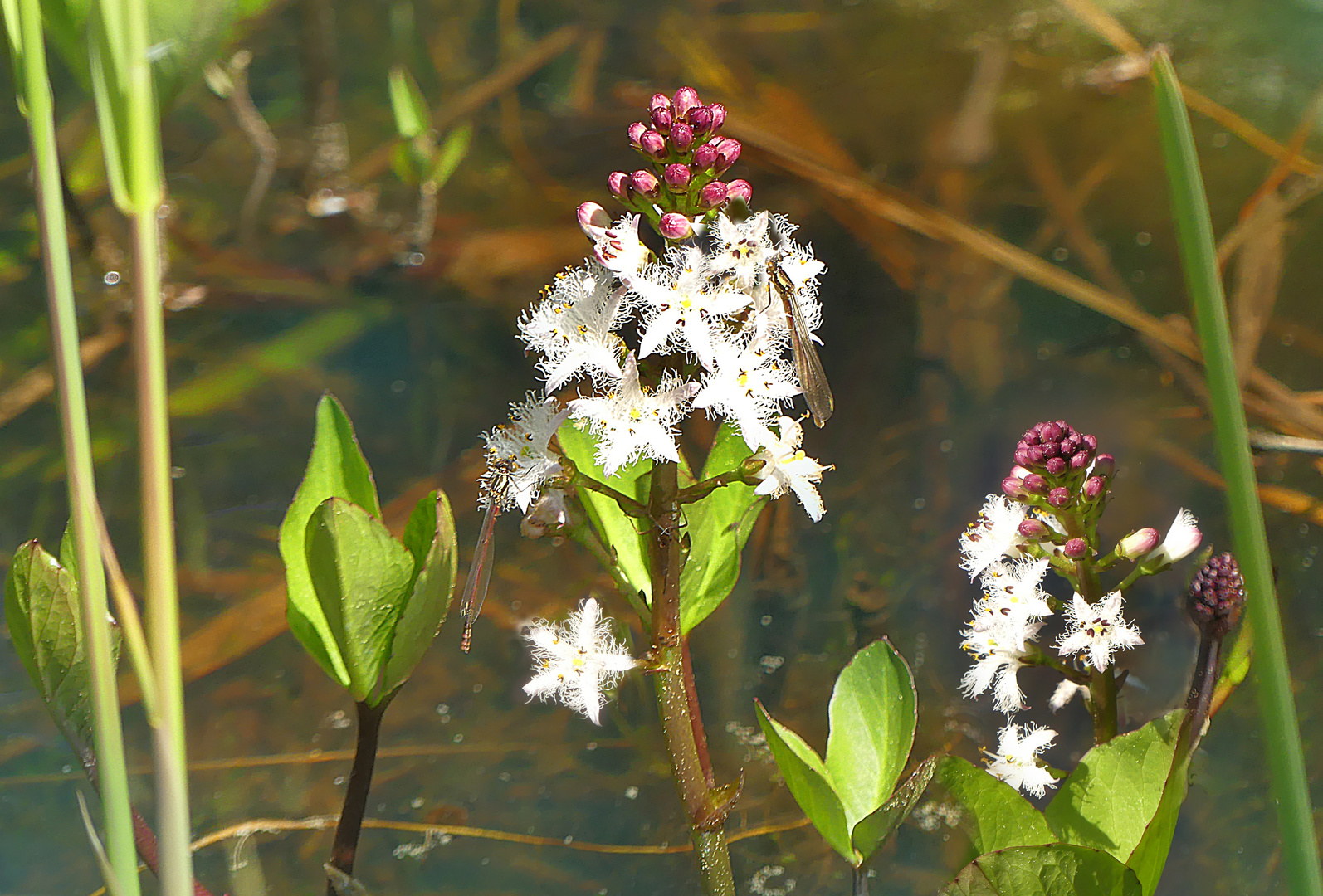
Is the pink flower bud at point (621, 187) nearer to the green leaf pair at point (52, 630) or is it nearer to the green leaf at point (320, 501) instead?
the green leaf at point (320, 501)

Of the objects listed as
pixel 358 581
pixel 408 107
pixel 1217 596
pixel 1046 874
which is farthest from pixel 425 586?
pixel 408 107

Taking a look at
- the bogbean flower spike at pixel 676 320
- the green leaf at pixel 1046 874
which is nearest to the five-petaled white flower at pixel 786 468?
the bogbean flower spike at pixel 676 320

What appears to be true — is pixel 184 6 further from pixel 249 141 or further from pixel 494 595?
pixel 494 595

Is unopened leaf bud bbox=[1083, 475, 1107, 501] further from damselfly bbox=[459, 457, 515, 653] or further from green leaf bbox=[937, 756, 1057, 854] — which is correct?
damselfly bbox=[459, 457, 515, 653]

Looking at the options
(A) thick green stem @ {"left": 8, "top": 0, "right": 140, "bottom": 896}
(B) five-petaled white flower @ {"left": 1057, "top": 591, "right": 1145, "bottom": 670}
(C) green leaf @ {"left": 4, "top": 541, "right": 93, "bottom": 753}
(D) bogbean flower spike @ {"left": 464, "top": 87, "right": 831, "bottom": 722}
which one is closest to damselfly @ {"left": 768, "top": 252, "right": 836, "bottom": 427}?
(D) bogbean flower spike @ {"left": 464, "top": 87, "right": 831, "bottom": 722}

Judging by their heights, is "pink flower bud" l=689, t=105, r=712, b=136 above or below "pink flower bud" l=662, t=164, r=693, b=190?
above

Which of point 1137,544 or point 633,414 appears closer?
point 633,414

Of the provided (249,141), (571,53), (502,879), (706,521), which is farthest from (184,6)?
(502,879)

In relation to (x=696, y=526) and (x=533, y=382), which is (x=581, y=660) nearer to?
(x=696, y=526)
